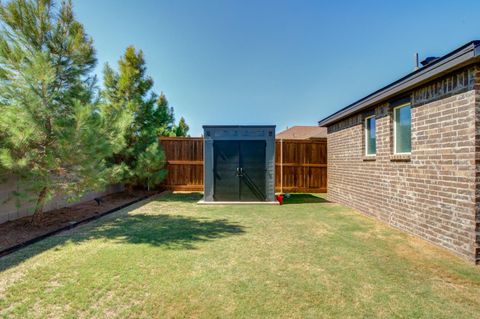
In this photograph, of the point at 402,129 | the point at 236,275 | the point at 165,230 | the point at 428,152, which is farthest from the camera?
the point at 402,129

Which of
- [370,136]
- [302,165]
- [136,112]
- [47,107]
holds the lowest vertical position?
[302,165]

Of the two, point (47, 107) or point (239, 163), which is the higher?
point (47, 107)

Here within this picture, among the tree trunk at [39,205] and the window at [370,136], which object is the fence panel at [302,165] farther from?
the tree trunk at [39,205]

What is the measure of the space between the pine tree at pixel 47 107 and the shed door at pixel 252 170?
3.78 meters

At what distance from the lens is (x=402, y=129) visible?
4.55 m

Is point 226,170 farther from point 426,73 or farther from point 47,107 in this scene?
point 426,73

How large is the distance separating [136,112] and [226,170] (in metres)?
3.98

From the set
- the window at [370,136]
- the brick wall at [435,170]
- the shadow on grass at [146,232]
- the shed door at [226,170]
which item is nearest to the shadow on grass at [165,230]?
the shadow on grass at [146,232]

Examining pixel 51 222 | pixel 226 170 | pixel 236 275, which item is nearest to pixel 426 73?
pixel 236 275

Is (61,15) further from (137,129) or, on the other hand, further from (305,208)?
(305,208)

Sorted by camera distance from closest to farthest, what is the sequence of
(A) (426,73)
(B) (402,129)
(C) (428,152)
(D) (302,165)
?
1. (A) (426,73)
2. (C) (428,152)
3. (B) (402,129)
4. (D) (302,165)

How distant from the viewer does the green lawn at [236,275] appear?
196 centimetres

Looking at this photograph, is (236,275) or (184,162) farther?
(184,162)

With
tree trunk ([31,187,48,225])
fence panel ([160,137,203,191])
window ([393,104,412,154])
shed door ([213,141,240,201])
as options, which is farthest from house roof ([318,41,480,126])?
tree trunk ([31,187,48,225])
